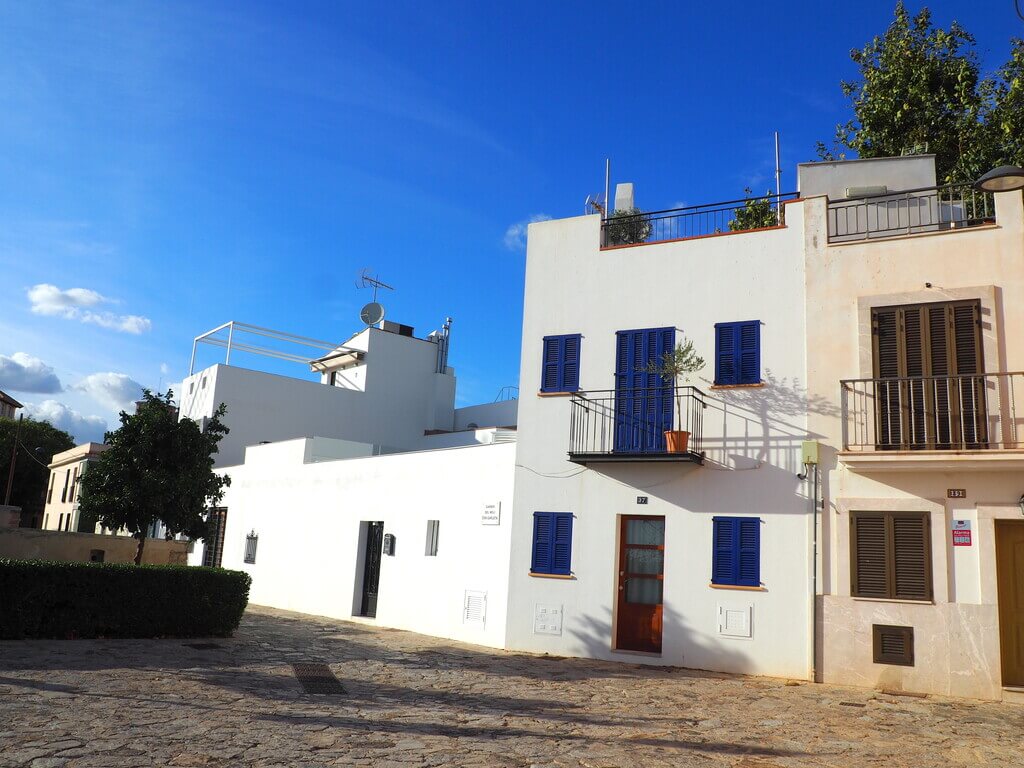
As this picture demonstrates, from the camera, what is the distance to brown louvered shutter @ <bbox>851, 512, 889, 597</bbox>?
12.6m

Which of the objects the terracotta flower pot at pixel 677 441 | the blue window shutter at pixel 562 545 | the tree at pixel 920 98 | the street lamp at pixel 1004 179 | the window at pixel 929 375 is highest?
the tree at pixel 920 98

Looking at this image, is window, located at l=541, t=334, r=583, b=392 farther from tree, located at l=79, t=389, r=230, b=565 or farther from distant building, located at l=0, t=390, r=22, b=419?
distant building, located at l=0, t=390, r=22, b=419

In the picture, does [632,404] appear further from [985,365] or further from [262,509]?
[262,509]

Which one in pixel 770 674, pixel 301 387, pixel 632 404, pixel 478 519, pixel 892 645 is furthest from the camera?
pixel 301 387

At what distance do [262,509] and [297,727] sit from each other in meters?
16.8

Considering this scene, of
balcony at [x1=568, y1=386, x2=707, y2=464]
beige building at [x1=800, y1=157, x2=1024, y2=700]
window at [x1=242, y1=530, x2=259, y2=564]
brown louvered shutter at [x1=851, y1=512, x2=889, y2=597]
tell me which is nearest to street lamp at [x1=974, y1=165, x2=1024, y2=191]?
beige building at [x1=800, y1=157, x2=1024, y2=700]

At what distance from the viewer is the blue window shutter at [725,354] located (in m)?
14.6

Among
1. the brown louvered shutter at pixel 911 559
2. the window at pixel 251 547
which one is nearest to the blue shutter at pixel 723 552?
the brown louvered shutter at pixel 911 559

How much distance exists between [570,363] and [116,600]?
9077 mm

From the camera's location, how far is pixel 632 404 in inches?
602

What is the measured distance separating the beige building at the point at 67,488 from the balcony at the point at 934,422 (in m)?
35.7

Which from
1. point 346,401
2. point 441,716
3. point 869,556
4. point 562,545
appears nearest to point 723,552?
point 869,556

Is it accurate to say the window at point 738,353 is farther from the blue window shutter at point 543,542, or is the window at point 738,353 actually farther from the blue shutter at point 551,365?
the blue window shutter at point 543,542

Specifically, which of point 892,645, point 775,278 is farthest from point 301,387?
point 892,645
